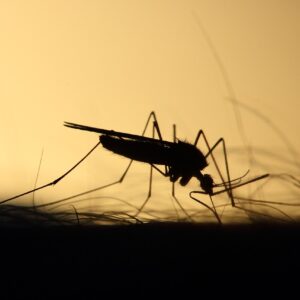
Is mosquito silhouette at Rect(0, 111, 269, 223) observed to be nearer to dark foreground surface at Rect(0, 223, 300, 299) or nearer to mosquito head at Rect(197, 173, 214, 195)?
mosquito head at Rect(197, 173, 214, 195)

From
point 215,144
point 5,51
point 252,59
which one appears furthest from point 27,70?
point 252,59

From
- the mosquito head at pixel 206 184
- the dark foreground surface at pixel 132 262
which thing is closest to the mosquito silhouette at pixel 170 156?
the mosquito head at pixel 206 184

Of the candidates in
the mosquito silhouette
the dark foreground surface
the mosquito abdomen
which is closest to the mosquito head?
the mosquito silhouette

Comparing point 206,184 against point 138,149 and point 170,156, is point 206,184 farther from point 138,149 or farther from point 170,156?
point 138,149

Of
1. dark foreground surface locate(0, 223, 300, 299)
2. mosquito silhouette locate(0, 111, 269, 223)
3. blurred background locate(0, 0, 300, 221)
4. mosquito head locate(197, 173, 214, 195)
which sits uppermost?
blurred background locate(0, 0, 300, 221)

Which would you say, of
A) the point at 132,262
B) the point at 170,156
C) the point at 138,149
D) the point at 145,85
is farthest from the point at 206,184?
the point at 132,262

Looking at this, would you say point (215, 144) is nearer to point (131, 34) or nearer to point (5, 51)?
point (131, 34)

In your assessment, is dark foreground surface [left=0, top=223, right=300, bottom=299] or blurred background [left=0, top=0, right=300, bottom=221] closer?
dark foreground surface [left=0, top=223, right=300, bottom=299]
